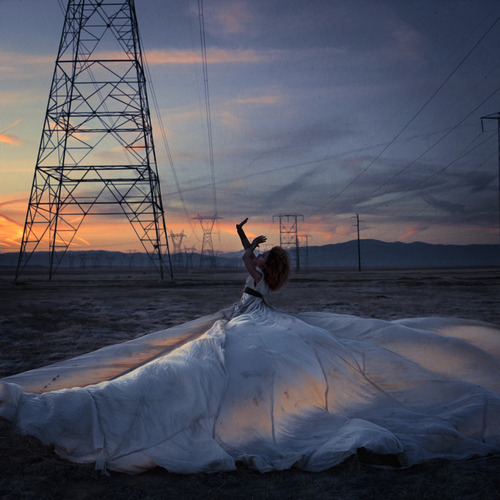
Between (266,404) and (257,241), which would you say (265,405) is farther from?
(257,241)

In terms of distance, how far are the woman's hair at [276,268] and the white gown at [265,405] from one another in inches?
40.3

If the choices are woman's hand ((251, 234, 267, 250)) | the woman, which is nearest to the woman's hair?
woman's hand ((251, 234, 267, 250))

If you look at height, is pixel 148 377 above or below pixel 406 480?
above

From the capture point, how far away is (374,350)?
10.8 ft

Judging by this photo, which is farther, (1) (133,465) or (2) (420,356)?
(2) (420,356)

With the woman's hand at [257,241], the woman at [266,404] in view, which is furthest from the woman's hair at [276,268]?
the woman at [266,404]

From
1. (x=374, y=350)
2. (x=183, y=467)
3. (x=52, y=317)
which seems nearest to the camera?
(x=183, y=467)

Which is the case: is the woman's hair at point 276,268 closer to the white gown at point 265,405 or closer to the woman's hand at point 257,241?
the woman's hand at point 257,241

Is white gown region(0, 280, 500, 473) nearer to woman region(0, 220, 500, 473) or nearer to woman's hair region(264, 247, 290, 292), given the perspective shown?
woman region(0, 220, 500, 473)

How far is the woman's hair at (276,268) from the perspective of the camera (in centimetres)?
435

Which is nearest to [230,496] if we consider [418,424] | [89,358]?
[418,424]

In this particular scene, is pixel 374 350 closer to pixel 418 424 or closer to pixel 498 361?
pixel 418 424

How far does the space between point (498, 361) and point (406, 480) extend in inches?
68.6

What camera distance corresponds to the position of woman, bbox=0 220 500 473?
2.31 m
